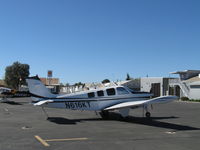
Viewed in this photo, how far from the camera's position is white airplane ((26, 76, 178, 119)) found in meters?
15.1

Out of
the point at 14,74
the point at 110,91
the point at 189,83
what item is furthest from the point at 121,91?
the point at 14,74

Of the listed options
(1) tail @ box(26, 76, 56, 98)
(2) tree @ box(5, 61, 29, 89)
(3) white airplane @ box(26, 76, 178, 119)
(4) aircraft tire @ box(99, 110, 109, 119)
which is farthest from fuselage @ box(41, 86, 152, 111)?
(2) tree @ box(5, 61, 29, 89)

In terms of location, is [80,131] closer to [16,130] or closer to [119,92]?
[16,130]

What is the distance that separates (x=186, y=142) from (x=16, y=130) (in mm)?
7103

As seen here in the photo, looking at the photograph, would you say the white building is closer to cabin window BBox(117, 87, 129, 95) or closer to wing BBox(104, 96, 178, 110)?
cabin window BBox(117, 87, 129, 95)

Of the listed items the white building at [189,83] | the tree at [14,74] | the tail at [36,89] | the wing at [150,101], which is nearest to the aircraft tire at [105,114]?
the wing at [150,101]

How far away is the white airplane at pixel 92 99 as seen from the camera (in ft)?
49.6

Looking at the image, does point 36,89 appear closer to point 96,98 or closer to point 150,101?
point 96,98

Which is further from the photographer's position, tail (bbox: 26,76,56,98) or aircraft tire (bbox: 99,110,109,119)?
aircraft tire (bbox: 99,110,109,119)

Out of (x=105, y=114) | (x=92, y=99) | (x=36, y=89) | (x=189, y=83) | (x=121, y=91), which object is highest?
(x=189, y=83)

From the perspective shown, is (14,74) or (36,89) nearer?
(36,89)

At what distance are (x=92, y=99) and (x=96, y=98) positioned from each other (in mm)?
277

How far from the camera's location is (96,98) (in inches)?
629

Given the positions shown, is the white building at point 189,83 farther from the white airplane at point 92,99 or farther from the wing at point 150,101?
the wing at point 150,101
